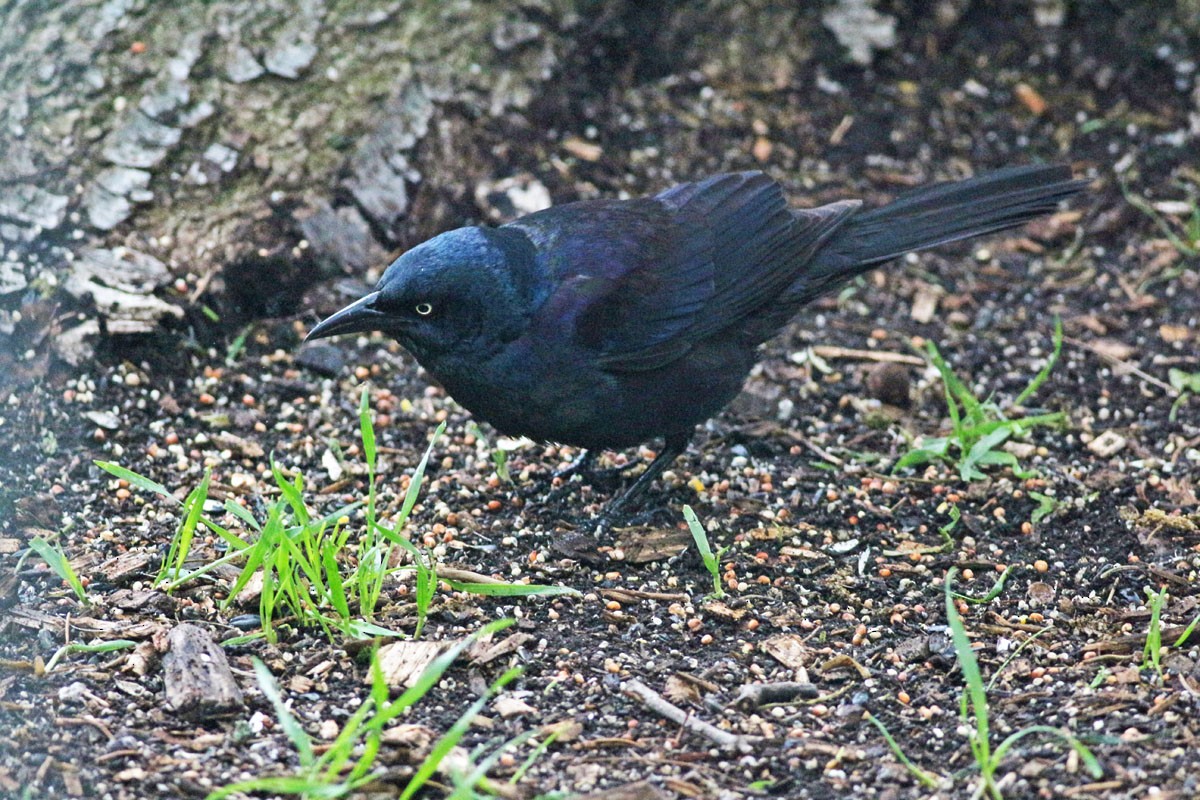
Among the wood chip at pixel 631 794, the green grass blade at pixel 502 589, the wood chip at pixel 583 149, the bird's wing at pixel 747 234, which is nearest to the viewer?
the wood chip at pixel 631 794

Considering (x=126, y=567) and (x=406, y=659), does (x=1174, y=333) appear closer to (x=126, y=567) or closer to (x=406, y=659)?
(x=406, y=659)

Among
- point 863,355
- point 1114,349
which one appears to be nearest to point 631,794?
point 863,355

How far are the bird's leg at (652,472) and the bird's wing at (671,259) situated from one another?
0.39 metres

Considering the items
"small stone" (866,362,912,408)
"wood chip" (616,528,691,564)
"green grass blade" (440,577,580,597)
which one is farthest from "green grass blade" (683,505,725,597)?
"small stone" (866,362,912,408)

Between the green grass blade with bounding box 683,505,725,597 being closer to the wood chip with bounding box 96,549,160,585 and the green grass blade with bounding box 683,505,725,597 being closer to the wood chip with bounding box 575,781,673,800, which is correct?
the wood chip with bounding box 575,781,673,800

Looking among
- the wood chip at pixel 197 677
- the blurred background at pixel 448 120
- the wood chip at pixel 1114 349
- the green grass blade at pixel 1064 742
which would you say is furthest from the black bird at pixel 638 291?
the green grass blade at pixel 1064 742

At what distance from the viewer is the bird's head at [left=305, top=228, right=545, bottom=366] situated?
4.39m

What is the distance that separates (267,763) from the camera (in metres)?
3.33

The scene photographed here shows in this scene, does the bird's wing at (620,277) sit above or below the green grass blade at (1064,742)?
above

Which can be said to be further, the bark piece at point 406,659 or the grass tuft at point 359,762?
the bark piece at point 406,659

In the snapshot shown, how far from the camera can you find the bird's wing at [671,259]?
182 inches

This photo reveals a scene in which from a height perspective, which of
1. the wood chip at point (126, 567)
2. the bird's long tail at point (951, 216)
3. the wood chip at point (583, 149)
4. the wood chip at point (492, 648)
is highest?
the wood chip at point (583, 149)

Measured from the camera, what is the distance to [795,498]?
4918mm

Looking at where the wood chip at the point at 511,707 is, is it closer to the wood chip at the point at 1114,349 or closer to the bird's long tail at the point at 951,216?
the bird's long tail at the point at 951,216
